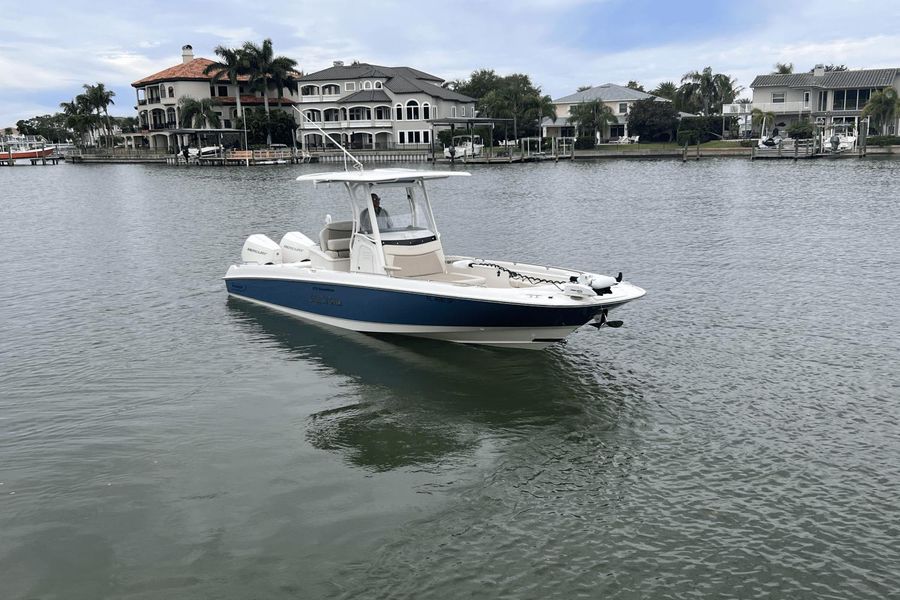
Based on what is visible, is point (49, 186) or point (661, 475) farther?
point (49, 186)

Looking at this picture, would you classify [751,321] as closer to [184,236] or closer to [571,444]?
[571,444]

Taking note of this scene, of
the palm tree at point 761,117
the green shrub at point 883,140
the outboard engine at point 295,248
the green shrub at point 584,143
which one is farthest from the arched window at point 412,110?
the outboard engine at point 295,248

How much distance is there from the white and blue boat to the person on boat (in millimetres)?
21

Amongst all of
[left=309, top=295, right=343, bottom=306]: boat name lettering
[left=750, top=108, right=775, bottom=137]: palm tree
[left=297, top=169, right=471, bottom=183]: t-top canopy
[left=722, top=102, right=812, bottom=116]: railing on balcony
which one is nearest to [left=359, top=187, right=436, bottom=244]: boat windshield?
[left=297, top=169, right=471, bottom=183]: t-top canopy

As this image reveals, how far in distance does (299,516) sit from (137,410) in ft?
15.8

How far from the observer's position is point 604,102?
103125 millimetres

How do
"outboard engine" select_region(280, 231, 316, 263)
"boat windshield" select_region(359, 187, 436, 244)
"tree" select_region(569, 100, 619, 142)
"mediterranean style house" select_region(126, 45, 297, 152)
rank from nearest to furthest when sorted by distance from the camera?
"boat windshield" select_region(359, 187, 436, 244) → "outboard engine" select_region(280, 231, 316, 263) → "tree" select_region(569, 100, 619, 142) → "mediterranean style house" select_region(126, 45, 297, 152)

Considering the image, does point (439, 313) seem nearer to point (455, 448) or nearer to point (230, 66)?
point (455, 448)

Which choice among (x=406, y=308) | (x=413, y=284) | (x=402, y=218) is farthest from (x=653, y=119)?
(x=413, y=284)

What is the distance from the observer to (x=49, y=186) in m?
65.4

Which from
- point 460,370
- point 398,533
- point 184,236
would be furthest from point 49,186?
point 398,533

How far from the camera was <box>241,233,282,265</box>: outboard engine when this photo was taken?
18141mm

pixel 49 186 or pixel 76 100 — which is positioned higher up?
pixel 76 100

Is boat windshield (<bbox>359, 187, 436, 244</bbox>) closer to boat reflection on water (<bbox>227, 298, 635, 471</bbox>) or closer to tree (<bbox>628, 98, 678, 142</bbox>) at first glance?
boat reflection on water (<bbox>227, 298, 635, 471</bbox>)
